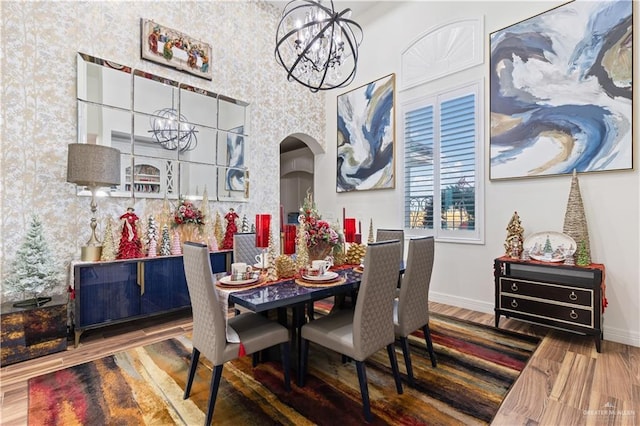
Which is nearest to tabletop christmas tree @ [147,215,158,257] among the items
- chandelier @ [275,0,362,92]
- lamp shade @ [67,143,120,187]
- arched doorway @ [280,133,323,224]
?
lamp shade @ [67,143,120,187]

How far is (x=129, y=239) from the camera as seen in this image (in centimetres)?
318

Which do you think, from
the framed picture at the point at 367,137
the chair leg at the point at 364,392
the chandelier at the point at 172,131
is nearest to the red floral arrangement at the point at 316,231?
the chair leg at the point at 364,392

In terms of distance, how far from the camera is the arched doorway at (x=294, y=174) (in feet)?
25.4

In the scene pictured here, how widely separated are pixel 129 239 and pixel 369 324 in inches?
107

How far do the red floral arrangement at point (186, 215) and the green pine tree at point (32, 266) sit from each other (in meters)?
1.21

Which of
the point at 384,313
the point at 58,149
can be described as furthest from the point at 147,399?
the point at 58,149

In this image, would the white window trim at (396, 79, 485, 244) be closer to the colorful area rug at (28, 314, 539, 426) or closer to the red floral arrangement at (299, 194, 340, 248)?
the colorful area rug at (28, 314, 539, 426)

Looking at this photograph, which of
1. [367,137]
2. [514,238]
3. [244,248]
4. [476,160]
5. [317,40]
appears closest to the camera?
[317,40]

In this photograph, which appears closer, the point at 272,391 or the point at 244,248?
the point at 272,391

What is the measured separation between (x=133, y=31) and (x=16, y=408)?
366cm

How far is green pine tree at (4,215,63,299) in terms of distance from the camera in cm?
258

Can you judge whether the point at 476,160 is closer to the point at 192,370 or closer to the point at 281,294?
the point at 281,294

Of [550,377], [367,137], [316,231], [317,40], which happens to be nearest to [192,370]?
[316,231]

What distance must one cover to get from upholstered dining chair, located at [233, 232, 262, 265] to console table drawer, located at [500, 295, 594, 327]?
2.59 m
